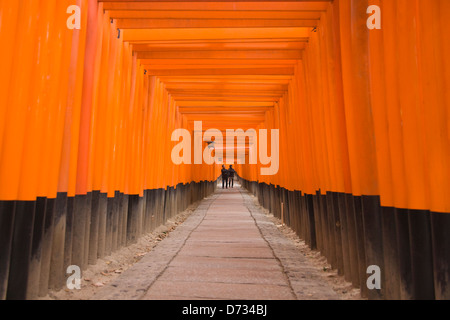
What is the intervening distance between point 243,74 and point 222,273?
4.70 m

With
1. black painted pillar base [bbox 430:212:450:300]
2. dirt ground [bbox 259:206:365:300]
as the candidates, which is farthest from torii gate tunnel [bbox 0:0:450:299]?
dirt ground [bbox 259:206:365:300]

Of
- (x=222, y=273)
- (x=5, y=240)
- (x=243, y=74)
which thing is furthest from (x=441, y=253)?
(x=243, y=74)

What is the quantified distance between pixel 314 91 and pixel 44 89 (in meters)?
3.68

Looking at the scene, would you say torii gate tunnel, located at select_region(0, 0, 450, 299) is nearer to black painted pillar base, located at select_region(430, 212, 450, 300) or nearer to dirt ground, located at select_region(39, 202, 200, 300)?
black painted pillar base, located at select_region(430, 212, 450, 300)

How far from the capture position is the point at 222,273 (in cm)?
386

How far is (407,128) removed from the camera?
8.07 ft

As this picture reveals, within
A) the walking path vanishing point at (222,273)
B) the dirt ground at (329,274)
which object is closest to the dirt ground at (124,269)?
the dirt ground at (329,274)

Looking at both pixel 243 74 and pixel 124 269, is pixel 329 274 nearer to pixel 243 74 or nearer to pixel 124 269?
pixel 124 269

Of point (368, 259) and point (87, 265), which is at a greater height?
point (368, 259)

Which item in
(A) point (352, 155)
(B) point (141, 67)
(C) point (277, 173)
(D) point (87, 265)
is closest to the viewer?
(A) point (352, 155)

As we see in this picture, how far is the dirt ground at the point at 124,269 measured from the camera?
3191 millimetres

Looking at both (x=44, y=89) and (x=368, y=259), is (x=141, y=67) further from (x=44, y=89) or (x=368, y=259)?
(x=368, y=259)

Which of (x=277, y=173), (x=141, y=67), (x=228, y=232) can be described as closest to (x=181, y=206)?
(x=277, y=173)

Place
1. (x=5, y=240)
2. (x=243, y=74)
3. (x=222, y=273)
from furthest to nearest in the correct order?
(x=243, y=74), (x=222, y=273), (x=5, y=240)
